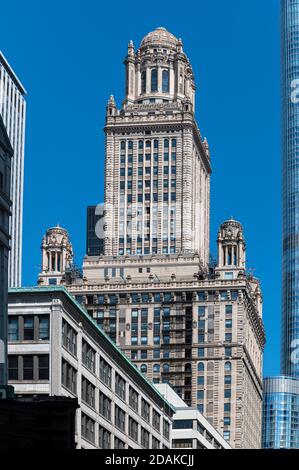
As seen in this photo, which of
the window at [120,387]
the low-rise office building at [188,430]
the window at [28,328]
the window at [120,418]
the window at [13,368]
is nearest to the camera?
the window at [13,368]

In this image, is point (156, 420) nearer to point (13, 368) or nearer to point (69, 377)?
point (69, 377)

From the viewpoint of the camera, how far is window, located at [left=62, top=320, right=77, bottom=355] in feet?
325

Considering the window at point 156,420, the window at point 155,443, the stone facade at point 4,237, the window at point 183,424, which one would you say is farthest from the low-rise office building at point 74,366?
the window at point 183,424

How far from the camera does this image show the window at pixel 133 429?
11512 centimetres

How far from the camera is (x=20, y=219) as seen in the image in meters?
190

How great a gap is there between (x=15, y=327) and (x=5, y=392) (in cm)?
2568

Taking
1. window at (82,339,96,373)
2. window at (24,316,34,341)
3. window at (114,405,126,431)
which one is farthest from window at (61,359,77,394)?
window at (114,405,126,431)

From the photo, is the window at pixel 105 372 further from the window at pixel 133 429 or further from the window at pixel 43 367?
the window at pixel 43 367

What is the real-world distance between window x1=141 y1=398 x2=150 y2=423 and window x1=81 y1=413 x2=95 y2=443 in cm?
1984

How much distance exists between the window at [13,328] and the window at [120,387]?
17.3 m

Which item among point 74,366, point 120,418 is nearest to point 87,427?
point 74,366

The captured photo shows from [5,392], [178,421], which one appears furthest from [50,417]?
[178,421]

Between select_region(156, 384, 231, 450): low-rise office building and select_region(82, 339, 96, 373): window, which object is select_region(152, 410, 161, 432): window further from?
select_region(156, 384, 231, 450): low-rise office building
